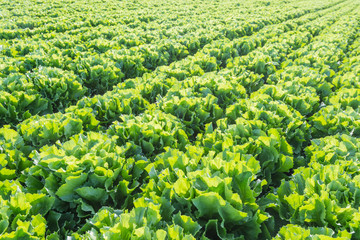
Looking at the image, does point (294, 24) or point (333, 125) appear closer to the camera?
point (333, 125)

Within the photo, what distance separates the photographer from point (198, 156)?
11.6ft

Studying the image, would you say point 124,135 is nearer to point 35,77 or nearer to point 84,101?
point 84,101

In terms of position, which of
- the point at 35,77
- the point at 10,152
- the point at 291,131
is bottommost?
the point at 291,131

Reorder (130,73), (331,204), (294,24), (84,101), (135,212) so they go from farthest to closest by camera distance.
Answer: (294,24) → (130,73) → (84,101) → (331,204) → (135,212)

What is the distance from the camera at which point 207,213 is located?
2771 mm

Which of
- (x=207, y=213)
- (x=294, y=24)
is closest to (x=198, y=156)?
(x=207, y=213)

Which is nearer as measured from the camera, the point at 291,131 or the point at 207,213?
the point at 207,213

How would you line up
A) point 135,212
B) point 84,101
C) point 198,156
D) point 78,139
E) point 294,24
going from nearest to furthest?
point 135,212, point 198,156, point 78,139, point 84,101, point 294,24

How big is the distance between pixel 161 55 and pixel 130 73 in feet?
5.56

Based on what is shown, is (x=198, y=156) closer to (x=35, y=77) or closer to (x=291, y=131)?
(x=291, y=131)

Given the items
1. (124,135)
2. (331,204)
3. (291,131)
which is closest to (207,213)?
(331,204)

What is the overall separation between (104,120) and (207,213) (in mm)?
3421

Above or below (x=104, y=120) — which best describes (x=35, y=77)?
above

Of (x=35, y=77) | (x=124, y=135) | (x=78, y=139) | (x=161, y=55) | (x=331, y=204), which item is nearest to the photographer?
(x=331, y=204)
